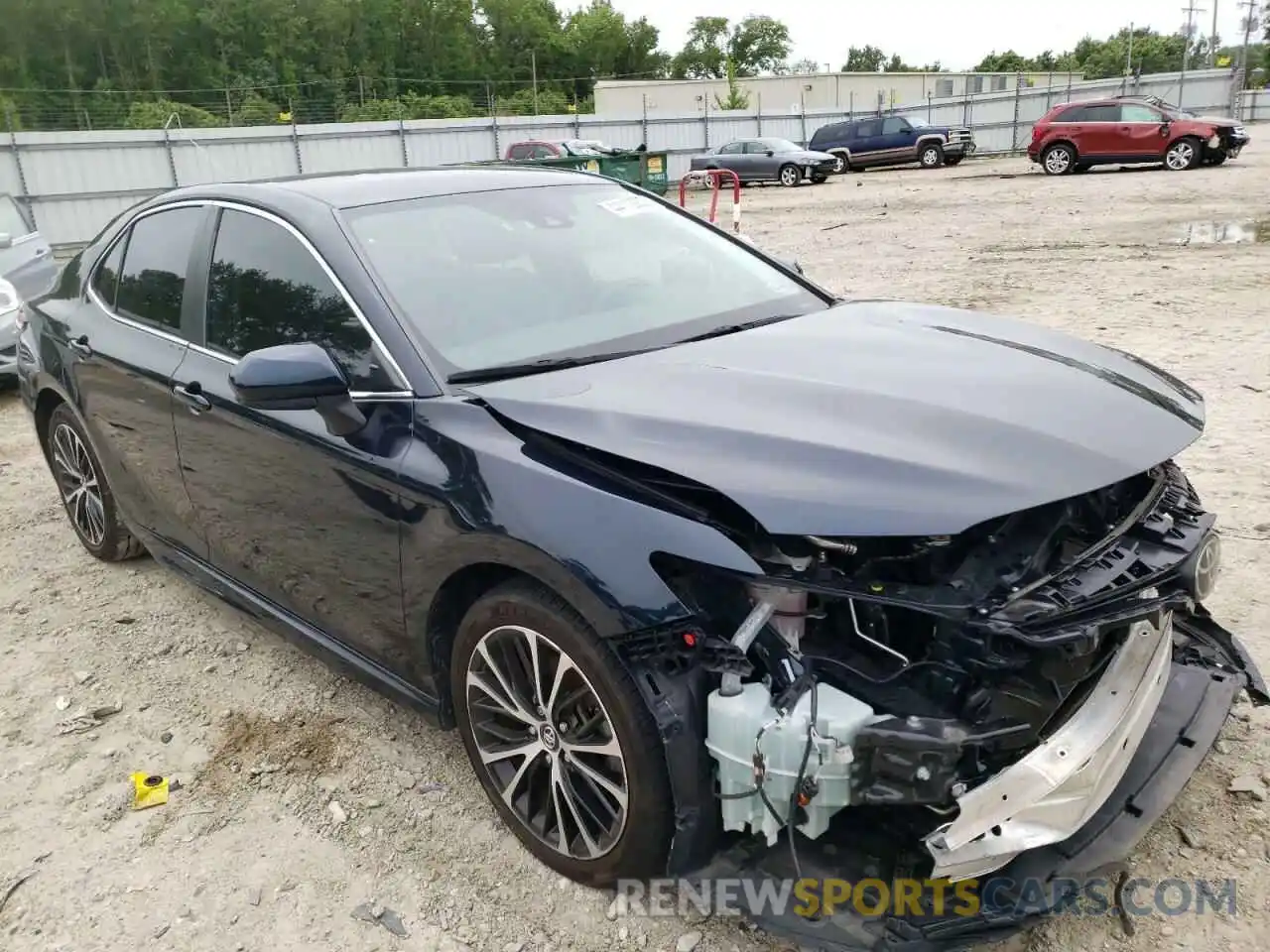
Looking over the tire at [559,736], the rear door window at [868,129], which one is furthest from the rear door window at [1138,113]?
the tire at [559,736]

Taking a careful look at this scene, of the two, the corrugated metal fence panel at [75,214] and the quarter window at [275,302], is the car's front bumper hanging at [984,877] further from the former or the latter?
the corrugated metal fence panel at [75,214]

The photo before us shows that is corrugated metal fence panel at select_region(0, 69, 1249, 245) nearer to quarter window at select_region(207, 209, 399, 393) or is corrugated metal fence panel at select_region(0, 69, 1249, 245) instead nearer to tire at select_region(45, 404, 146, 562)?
tire at select_region(45, 404, 146, 562)

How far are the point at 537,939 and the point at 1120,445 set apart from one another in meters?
1.79

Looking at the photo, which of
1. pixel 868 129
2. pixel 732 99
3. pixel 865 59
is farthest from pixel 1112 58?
pixel 868 129

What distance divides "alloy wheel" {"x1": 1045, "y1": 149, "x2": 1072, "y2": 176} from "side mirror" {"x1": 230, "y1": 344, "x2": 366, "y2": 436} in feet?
80.6

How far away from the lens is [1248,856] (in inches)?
98.5

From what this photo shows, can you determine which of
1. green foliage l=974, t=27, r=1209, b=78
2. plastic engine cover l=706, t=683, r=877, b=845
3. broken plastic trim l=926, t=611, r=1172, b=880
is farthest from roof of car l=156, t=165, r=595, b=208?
green foliage l=974, t=27, r=1209, b=78

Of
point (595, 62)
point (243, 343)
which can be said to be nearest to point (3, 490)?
point (243, 343)

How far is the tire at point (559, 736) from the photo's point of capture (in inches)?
89.0

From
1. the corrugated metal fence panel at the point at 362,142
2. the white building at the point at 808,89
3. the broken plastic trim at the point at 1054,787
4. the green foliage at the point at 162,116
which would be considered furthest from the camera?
the white building at the point at 808,89

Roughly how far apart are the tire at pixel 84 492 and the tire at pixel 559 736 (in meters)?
2.57

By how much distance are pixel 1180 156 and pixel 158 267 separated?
24487 mm

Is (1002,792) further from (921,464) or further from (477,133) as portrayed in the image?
(477,133)

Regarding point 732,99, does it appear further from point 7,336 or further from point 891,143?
point 7,336
